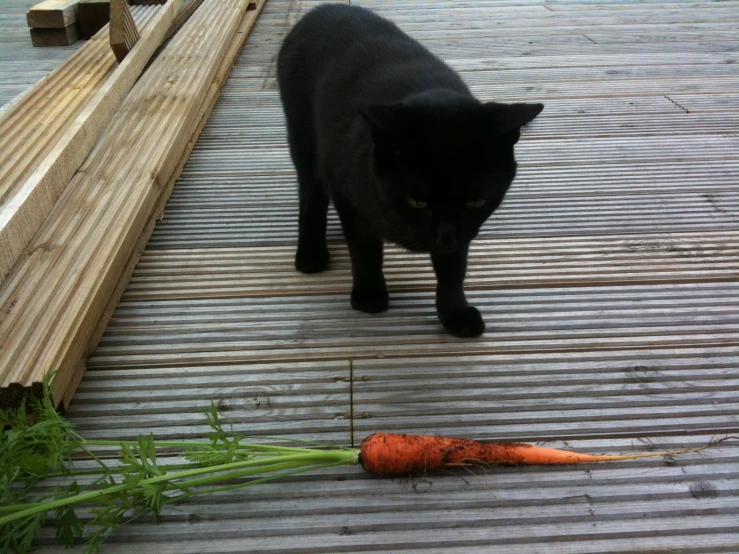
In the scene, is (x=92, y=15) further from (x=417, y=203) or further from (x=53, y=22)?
(x=417, y=203)

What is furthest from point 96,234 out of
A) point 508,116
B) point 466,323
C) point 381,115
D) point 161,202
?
point 508,116

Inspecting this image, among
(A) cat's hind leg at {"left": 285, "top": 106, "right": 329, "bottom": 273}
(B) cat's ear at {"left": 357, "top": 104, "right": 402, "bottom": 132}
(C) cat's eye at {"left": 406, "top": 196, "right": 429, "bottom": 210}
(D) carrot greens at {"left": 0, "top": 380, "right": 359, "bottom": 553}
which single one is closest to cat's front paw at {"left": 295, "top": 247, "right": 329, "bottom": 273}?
(A) cat's hind leg at {"left": 285, "top": 106, "right": 329, "bottom": 273}

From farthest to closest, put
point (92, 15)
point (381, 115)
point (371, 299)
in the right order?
point (92, 15), point (371, 299), point (381, 115)

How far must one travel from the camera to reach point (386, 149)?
1.45 metres

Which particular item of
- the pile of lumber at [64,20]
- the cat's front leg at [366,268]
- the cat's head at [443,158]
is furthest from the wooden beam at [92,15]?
the cat's head at [443,158]

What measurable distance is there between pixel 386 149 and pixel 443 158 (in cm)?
14

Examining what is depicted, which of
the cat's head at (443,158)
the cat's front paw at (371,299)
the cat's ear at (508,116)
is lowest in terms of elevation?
the cat's front paw at (371,299)

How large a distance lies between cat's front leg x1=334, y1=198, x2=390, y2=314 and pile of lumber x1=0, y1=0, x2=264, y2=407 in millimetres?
605

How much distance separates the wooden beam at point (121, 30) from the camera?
285 cm

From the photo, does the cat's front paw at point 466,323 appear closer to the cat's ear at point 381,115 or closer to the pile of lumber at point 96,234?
the cat's ear at point 381,115

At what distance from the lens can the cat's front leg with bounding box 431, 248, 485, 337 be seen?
160 cm

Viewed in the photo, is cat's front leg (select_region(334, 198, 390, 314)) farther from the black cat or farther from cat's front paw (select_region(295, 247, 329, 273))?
cat's front paw (select_region(295, 247, 329, 273))

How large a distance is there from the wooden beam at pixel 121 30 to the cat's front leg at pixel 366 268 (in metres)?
1.75

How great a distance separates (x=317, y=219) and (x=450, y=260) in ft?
1.62
